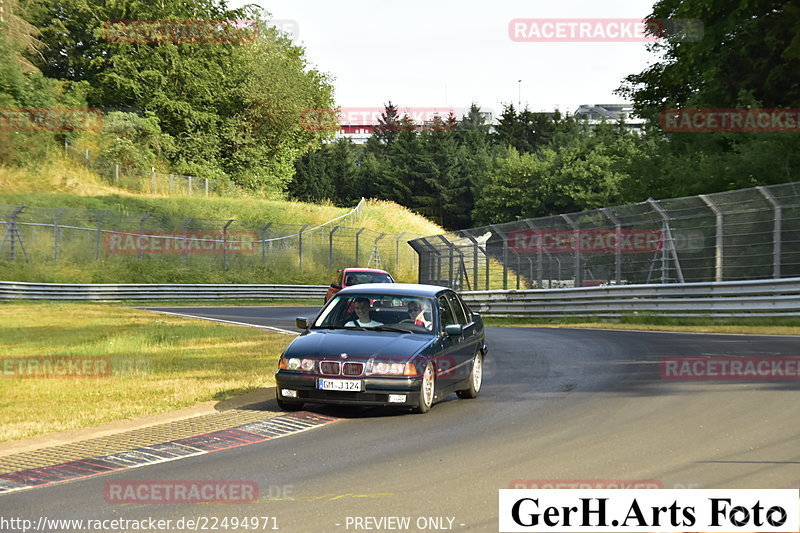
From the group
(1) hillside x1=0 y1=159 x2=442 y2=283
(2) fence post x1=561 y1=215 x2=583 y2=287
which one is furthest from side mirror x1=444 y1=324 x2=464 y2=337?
(1) hillside x1=0 y1=159 x2=442 y2=283

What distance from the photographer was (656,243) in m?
25.4

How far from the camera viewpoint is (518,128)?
364 feet

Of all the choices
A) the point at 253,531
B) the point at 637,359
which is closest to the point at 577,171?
the point at 637,359

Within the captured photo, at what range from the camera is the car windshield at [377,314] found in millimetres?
11352

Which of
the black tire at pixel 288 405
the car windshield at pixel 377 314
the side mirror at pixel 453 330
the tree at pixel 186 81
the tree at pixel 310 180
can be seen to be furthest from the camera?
the tree at pixel 310 180

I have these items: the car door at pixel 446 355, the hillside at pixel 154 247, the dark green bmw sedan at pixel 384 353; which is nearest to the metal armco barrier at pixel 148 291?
the hillside at pixel 154 247

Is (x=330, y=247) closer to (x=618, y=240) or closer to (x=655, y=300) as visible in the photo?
(x=618, y=240)

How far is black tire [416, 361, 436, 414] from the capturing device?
10.5m

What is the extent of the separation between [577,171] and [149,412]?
231ft

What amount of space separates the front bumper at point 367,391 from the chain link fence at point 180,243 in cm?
3341

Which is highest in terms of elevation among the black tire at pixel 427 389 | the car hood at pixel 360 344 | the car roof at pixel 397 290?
the car roof at pixel 397 290

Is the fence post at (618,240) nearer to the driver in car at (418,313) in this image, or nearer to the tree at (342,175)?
the driver in car at (418,313)

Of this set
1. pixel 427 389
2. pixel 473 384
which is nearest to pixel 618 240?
pixel 473 384

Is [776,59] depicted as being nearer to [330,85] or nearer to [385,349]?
[385,349]
